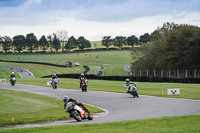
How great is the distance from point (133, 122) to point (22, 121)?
492cm

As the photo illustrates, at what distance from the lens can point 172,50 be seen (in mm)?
75875

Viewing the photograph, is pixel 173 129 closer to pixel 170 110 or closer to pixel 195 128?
pixel 195 128

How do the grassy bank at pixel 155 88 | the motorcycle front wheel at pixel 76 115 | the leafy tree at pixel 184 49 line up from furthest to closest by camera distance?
the leafy tree at pixel 184 49
the grassy bank at pixel 155 88
the motorcycle front wheel at pixel 76 115

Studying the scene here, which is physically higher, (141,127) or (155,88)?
(155,88)

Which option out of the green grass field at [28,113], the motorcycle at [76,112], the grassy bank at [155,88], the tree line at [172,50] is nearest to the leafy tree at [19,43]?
the tree line at [172,50]

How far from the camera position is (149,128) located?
45.5 ft

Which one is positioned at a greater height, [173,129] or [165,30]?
[165,30]

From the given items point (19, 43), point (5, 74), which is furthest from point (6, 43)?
point (5, 74)

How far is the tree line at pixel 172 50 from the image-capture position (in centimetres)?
6700

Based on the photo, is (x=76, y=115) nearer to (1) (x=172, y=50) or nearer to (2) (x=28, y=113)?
(2) (x=28, y=113)

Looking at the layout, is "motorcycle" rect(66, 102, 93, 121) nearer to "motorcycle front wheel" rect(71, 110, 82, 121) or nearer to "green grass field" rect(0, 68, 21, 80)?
"motorcycle front wheel" rect(71, 110, 82, 121)

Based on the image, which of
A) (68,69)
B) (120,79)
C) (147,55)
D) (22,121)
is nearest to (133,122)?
(22,121)

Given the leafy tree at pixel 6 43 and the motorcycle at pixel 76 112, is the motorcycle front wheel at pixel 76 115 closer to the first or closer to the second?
the motorcycle at pixel 76 112

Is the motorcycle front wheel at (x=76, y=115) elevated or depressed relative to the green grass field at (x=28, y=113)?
elevated
